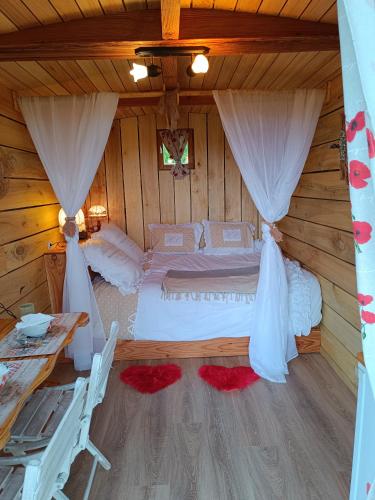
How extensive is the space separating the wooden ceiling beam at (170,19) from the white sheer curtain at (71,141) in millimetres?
651

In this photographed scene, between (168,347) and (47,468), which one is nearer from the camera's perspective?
(47,468)

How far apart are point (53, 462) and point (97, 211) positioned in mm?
3219

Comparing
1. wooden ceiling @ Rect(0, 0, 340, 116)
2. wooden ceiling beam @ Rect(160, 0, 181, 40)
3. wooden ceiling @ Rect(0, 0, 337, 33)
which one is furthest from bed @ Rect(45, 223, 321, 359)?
wooden ceiling beam @ Rect(160, 0, 181, 40)

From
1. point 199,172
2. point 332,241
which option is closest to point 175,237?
point 199,172

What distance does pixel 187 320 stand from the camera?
8.68 ft

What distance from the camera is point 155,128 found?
398cm

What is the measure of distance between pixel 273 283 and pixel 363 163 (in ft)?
6.07

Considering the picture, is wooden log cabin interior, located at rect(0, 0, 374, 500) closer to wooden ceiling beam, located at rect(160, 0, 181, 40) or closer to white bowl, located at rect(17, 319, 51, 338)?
wooden ceiling beam, located at rect(160, 0, 181, 40)

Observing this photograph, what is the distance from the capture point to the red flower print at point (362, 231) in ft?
2.30

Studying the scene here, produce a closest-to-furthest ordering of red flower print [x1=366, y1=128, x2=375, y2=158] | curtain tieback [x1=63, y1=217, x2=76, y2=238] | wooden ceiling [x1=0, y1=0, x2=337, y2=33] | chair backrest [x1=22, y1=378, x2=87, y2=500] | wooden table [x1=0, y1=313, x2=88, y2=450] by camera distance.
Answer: red flower print [x1=366, y1=128, x2=375, y2=158], chair backrest [x1=22, y1=378, x2=87, y2=500], wooden table [x1=0, y1=313, x2=88, y2=450], wooden ceiling [x1=0, y1=0, x2=337, y2=33], curtain tieback [x1=63, y1=217, x2=76, y2=238]

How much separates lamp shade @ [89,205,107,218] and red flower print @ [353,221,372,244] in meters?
3.49

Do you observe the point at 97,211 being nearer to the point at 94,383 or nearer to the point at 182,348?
the point at 182,348

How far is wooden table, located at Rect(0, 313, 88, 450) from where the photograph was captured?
3.50 feet

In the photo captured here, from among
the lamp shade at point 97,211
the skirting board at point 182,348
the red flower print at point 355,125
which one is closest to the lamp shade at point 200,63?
the red flower print at point 355,125
